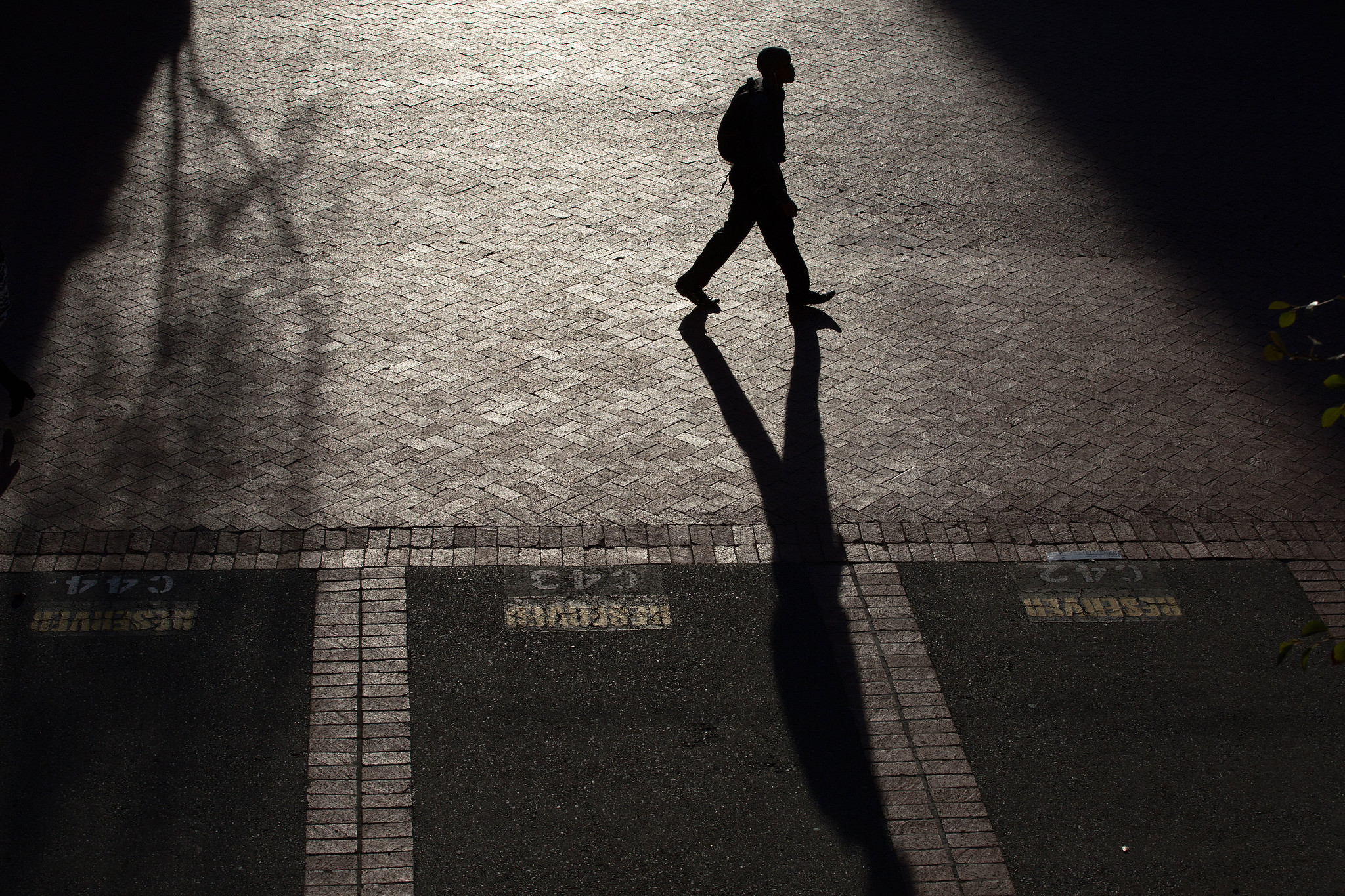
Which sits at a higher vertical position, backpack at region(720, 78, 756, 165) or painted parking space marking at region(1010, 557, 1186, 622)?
backpack at region(720, 78, 756, 165)

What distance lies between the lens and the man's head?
8.07 metres

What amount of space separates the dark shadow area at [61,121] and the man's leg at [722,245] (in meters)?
4.59

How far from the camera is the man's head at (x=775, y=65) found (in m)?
8.07

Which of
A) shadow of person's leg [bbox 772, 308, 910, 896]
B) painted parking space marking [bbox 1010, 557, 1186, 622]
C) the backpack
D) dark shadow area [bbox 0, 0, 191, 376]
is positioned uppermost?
the backpack

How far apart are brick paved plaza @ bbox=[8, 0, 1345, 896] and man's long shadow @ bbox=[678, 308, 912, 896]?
3.3 inches

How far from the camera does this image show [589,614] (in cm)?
630

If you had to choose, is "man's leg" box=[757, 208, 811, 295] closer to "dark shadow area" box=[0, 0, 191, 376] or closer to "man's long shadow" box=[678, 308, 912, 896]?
"man's long shadow" box=[678, 308, 912, 896]

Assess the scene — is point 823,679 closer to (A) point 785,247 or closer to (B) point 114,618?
(B) point 114,618

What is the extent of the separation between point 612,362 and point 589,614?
2.49m

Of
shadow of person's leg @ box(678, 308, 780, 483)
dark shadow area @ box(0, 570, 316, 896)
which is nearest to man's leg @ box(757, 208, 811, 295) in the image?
shadow of person's leg @ box(678, 308, 780, 483)

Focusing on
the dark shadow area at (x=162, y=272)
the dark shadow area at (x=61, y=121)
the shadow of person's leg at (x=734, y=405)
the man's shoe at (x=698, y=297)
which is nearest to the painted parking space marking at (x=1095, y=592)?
the shadow of person's leg at (x=734, y=405)

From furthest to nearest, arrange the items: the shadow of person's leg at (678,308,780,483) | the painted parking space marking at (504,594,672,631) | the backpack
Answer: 1. the backpack
2. the shadow of person's leg at (678,308,780,483)
3. the painted parking space marking at (504,594,672,631)

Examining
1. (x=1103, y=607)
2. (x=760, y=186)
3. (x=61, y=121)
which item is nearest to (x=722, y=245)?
(x=760, y=186)

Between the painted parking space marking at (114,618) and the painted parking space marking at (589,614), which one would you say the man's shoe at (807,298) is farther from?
the painted parking space marking at (114,618)
